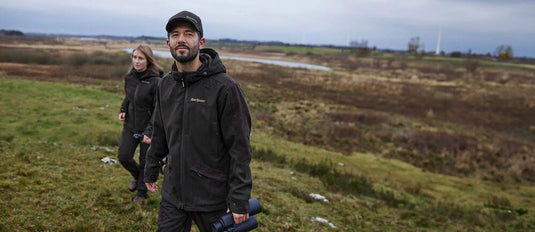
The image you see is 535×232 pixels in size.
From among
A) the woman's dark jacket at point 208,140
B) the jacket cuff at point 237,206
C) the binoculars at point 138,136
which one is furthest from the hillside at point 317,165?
the jacket cuff at point 237,206

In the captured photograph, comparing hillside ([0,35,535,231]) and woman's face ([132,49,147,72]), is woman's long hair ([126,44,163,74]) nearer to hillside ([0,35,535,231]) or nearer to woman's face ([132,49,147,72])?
woman's face ([132,49,147,72])

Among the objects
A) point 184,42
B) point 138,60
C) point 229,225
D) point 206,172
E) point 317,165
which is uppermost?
point 184,42

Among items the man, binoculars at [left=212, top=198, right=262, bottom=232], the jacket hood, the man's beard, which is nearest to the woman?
the man

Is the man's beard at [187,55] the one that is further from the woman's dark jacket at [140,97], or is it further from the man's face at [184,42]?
the woman's dark jacket at [140,97]

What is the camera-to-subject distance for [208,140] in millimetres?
2611

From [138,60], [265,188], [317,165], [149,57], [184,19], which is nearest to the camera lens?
[184,19]

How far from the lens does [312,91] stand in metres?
34.7

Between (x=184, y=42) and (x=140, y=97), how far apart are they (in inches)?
100

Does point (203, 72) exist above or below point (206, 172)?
above

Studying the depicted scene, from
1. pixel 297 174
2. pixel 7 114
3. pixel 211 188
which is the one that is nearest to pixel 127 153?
pixel 211 188

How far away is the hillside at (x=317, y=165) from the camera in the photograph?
512cm

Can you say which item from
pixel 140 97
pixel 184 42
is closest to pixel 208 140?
pixel 184 42

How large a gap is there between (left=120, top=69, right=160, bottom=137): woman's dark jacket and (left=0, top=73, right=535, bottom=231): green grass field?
1373mm

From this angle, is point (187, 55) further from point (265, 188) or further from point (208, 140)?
point (265, 188)
